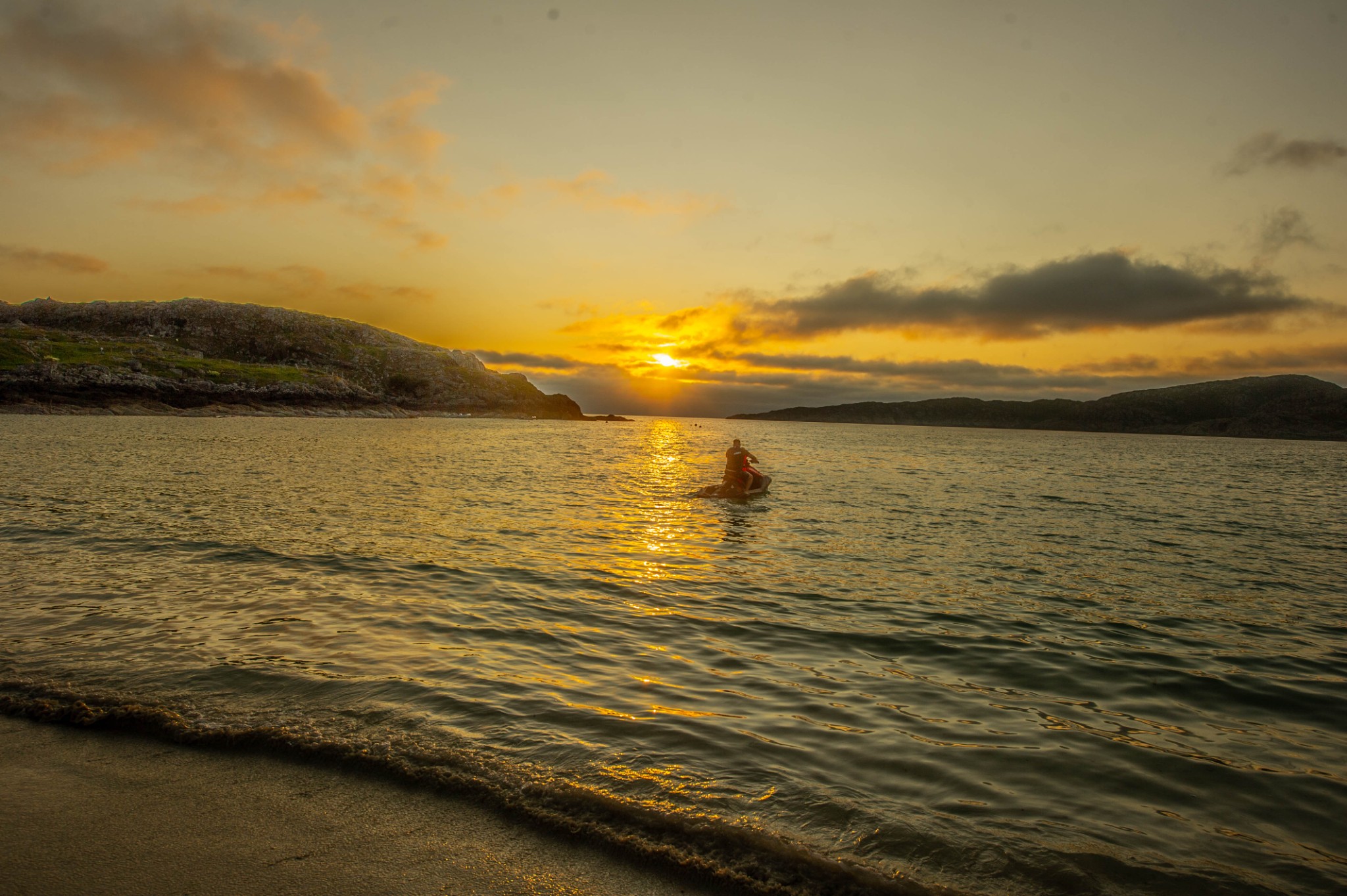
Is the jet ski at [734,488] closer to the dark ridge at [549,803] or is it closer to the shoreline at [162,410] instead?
the dark ridge at [549,803]

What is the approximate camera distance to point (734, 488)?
110 feet

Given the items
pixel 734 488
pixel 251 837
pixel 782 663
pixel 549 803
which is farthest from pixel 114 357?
pixel 549 803

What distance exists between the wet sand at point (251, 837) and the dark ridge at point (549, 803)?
0.20 metres

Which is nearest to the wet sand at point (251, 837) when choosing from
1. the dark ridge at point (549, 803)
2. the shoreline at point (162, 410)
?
the dark ridge at point (549, 803)

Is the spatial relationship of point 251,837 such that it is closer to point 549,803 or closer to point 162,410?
point 549,803

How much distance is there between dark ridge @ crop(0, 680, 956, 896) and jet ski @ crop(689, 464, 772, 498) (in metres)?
27.3

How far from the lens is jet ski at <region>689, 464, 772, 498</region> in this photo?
3359 cm

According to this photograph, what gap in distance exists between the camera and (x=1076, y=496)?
4106cm

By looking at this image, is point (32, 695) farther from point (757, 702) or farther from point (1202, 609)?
point (1202, 609)

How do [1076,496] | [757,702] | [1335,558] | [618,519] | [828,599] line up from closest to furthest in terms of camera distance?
[757,702]
[828,599]
[1335,558]
[618,519]
[1076,496]

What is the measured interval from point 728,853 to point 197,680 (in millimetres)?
7158

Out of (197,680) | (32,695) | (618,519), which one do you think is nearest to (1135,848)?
(197,680)

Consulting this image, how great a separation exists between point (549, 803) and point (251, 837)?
2.29 meters

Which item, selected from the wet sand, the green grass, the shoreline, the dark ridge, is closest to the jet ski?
the dark ridge
